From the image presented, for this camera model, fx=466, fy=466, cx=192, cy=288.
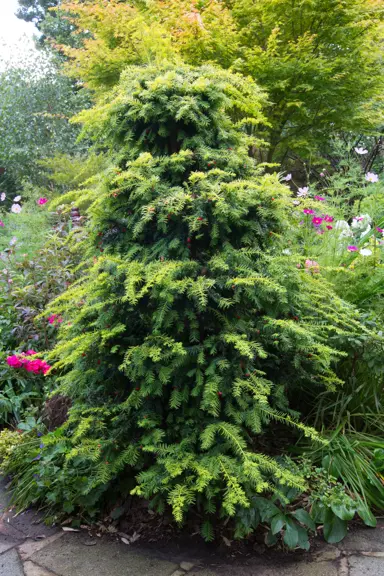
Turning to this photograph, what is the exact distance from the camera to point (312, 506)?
1993 millimetres

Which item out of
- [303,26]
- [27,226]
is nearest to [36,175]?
[27,226]

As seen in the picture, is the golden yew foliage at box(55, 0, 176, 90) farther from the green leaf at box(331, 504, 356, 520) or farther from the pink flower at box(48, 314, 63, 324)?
the green leaf at box(331, 504, 356, 520)

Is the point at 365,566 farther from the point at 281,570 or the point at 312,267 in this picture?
the point at 312,267

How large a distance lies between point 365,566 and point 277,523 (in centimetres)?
37

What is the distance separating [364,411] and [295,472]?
2.38ft

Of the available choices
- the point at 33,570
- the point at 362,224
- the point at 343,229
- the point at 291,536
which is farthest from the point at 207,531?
the point at 362,224

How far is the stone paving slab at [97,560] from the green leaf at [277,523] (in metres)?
0.42

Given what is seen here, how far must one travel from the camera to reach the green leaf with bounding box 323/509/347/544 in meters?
1.91

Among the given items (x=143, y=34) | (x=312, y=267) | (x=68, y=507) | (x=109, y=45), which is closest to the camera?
(x=68, y=507)

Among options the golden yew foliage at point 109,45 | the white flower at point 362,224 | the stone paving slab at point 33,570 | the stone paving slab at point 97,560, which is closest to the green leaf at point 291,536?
the stone paving slab at point 97,560

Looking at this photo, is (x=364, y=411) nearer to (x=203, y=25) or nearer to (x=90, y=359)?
(x=90, y=359)

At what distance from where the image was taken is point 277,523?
1.85 meters

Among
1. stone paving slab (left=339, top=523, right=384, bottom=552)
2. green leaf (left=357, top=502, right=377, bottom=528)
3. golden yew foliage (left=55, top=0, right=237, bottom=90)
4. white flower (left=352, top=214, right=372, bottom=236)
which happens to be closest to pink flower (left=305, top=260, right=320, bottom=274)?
white flower (left=352, top=214, right=372, bottom=236)

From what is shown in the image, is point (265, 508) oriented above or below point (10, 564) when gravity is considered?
above
